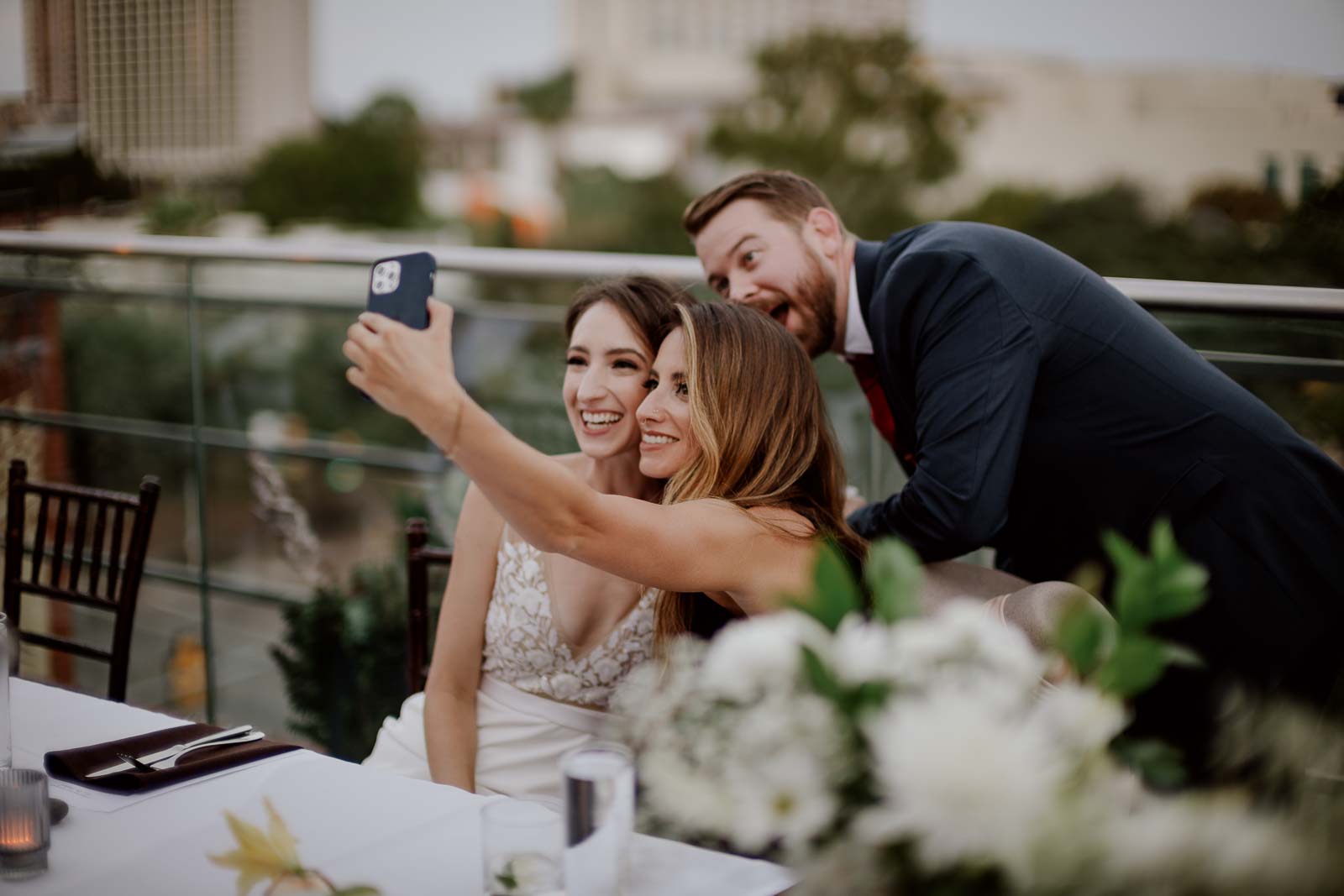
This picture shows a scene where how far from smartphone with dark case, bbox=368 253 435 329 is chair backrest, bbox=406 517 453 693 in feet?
3.46

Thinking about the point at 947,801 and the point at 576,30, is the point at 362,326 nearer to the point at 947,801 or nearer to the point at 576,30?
the point at 947,801

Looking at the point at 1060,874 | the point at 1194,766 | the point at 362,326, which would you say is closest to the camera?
the point at 1060,874

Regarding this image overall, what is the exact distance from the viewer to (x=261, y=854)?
1071mm

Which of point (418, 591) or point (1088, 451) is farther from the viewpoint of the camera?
point (418, 591)

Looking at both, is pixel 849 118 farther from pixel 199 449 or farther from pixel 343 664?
pixel 343 664

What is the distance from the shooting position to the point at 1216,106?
40812 millimetres

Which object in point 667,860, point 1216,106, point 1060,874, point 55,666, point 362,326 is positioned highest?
point 1216,106

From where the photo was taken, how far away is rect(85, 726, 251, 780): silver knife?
4.88ft

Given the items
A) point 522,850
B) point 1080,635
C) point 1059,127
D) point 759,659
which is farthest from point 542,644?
point 1059,127

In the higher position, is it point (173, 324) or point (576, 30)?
point (576, 30)

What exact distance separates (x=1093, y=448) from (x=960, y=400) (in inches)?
9.9

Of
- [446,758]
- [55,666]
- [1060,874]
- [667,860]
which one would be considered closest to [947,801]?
[1060,874]

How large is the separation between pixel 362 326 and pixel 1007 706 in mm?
694

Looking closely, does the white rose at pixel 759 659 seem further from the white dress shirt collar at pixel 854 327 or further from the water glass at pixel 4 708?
the white dress shirt collar at pixel 854 327
